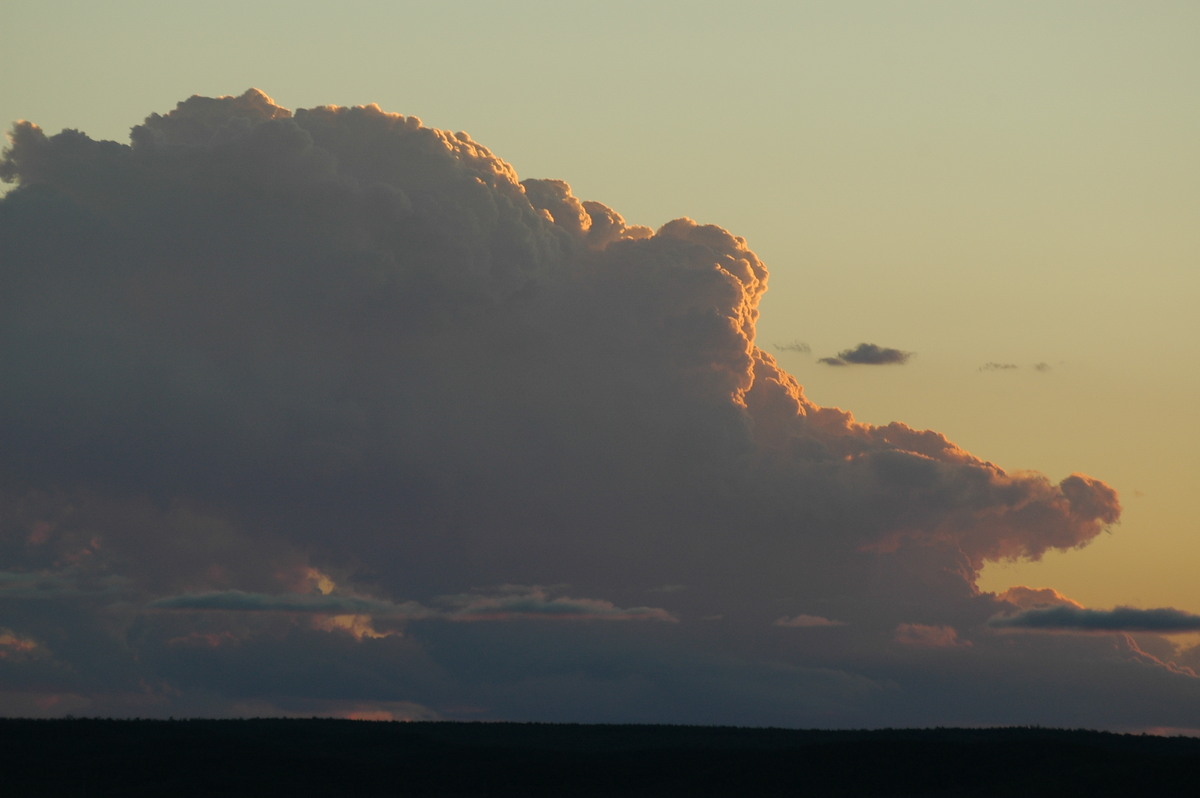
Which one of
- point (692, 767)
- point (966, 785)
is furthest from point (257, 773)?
point (966, 785)

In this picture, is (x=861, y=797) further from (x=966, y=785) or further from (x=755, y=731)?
(x=755, y=731)

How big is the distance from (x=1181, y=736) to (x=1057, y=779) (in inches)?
1764

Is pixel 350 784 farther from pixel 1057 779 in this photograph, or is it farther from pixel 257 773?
pixel 1057 779

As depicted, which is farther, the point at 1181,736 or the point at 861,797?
the point at 1181,736

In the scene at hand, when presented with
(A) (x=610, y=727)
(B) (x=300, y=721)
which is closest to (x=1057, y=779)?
(A) (x=610, y=727)

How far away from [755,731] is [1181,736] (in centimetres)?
4872

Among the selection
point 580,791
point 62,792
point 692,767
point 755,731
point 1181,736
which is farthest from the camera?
point 755,731

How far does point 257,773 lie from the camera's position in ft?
474

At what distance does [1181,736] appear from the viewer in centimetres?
17338

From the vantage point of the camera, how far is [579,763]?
506 feet

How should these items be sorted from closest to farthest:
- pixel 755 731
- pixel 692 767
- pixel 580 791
Answer: pixel 580 791
pixel 692 767
pixel 755 731

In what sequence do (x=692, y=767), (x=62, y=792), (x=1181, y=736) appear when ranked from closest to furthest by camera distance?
(x=62, y=792) < (x=692, y=767) < (x=1181, y=736)

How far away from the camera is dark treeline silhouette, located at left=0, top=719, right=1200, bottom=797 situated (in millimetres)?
136750

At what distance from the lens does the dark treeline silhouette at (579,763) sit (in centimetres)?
13675
